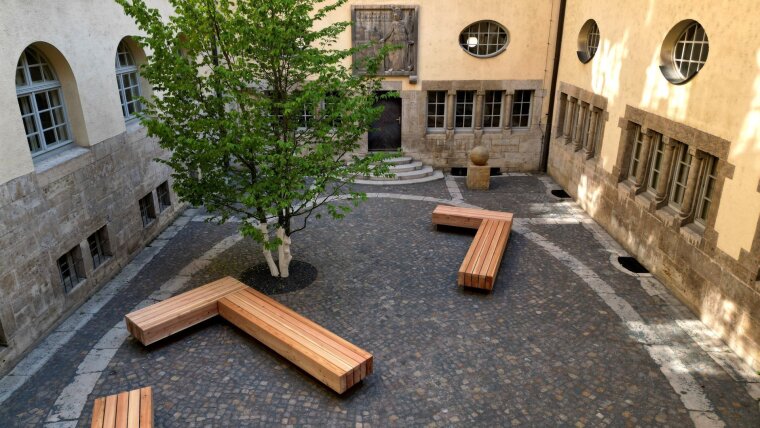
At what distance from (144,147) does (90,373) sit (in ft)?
17.9

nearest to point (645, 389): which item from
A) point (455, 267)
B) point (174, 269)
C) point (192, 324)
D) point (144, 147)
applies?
point (455, 267)

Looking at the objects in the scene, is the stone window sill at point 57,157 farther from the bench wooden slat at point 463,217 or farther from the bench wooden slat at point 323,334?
the bench wooden slat at point 463,217

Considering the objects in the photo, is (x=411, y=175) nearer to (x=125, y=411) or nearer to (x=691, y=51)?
(x=691, y=51)

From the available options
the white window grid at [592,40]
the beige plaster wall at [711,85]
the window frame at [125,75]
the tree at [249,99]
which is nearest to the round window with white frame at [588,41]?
the white window grid at [592,40]

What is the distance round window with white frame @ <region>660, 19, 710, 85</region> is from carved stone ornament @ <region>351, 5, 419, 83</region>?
7440mm

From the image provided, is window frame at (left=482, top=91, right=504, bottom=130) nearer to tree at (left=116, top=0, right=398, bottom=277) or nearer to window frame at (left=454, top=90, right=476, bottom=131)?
window frame at (left=454, top=90, right=476, bottom=131)

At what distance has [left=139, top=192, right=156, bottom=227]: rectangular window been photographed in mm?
11102

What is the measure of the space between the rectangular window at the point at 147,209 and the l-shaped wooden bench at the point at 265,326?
3672mm

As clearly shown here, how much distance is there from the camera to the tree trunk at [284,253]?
9047 millimetres

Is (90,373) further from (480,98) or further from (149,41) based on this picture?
(480,98)

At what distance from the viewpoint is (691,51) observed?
8.80 meters

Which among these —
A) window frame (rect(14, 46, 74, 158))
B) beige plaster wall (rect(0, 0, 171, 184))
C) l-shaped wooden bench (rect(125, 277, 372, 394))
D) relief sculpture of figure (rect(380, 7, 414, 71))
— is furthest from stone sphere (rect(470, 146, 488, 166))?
window frame (rect(14, 46, 74, 158))

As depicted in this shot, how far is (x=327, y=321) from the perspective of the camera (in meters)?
8.13

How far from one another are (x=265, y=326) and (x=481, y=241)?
4783 mm
